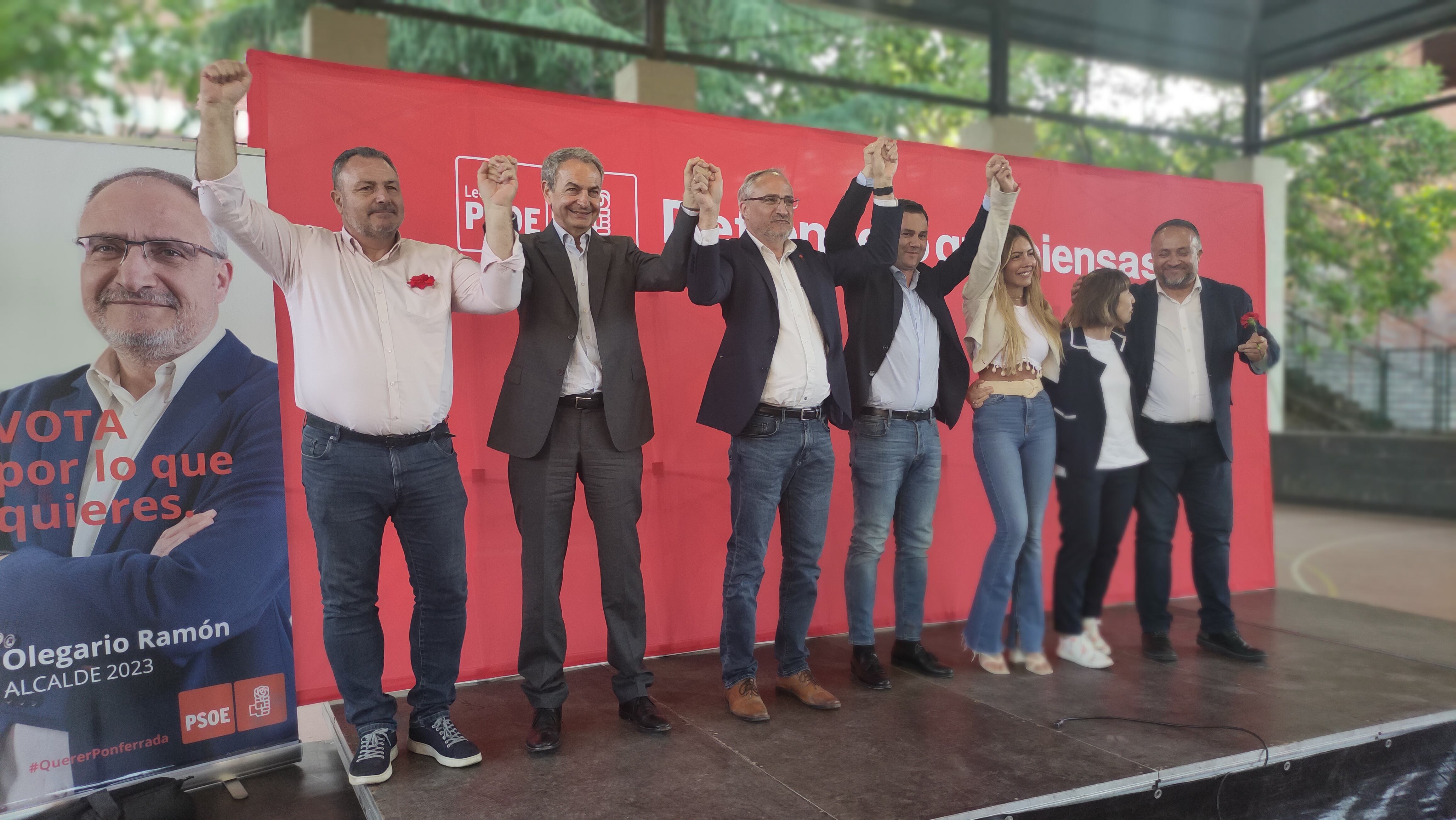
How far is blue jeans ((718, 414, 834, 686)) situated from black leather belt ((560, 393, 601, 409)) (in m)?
0.51

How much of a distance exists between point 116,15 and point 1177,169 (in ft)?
54.0

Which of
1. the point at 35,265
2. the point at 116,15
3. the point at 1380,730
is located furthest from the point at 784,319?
the point at 116,15

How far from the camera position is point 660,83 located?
6297 mm

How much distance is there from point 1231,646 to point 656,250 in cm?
281

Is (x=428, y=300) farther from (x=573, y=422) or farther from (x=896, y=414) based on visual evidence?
(x=896, y=414)

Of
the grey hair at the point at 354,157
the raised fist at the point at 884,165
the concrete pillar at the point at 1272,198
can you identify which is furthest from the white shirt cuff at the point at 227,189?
the concrete pillar at the point at 1272,198

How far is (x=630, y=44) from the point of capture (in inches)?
236

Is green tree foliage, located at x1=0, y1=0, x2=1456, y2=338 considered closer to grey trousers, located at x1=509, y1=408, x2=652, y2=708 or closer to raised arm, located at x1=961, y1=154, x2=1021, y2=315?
raised arm, located at x1=961, y1=154, x2=1021, y2=315

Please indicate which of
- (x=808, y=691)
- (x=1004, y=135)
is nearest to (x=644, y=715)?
(x=808, y=691)

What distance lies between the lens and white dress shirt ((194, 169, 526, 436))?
2498mm

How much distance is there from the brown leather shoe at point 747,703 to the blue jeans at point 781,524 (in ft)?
0.08

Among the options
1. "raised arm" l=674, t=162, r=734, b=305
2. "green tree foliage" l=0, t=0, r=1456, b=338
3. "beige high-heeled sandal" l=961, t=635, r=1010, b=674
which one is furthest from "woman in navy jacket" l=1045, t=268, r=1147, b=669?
"green tree foliage" l=0, t=0, r=1456, b=338

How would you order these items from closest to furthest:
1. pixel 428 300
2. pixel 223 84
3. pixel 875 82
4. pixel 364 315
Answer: pixel 223 84 → pixel 364 315 → pixel 428 300 → pixel 875 82

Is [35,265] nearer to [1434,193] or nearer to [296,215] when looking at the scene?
[296,215]
